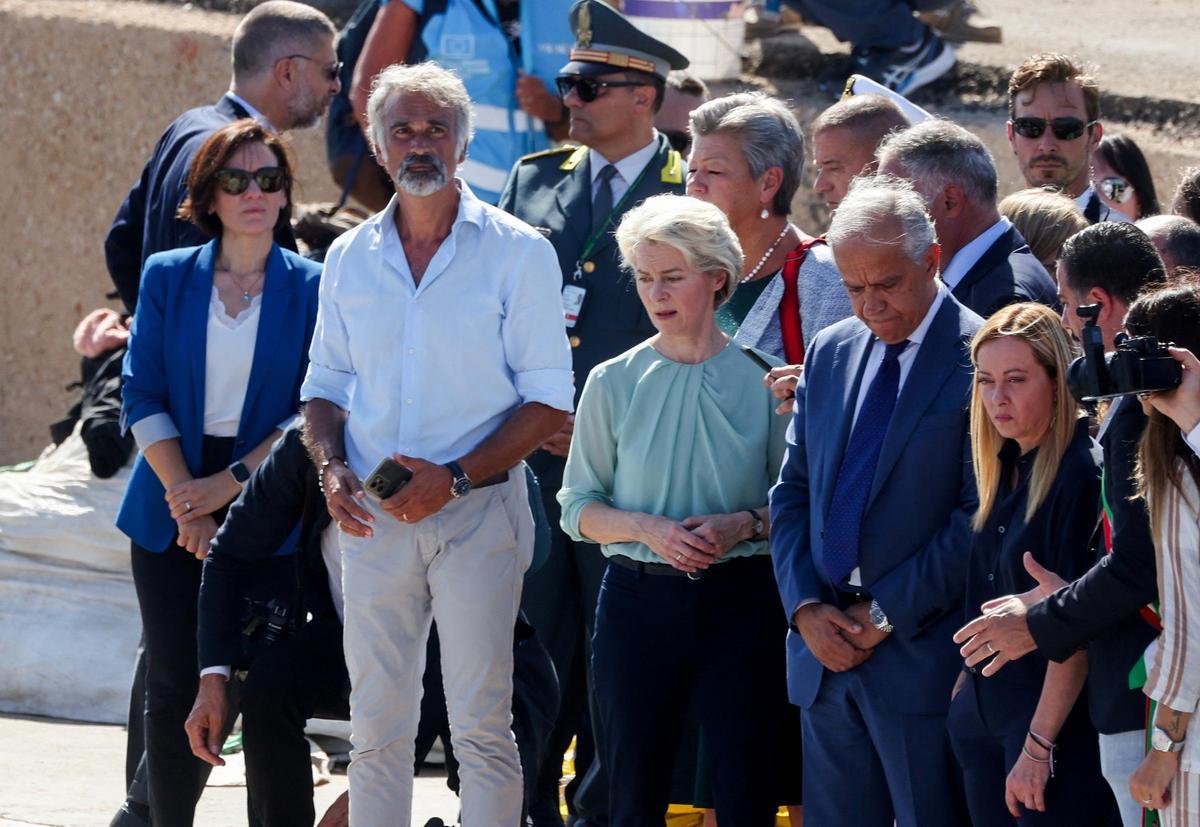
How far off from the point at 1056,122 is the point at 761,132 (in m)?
1.05

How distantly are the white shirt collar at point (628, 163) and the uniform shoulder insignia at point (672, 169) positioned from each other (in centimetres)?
5

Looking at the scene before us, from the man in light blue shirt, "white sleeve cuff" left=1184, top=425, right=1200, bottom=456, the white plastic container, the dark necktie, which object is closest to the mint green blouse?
the man in light blue shirt

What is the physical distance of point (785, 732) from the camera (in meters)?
4.23

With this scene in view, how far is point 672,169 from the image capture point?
5.33 metres

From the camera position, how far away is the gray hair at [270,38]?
18.6 feet

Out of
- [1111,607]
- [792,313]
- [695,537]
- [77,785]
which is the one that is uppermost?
[792,313]

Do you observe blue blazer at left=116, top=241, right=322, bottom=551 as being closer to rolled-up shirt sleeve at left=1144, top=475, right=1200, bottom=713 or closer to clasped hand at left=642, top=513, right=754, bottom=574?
clasped hand at left=642, top=513, right=754, bottom=574

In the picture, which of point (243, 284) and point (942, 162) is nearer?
point (942, 162)

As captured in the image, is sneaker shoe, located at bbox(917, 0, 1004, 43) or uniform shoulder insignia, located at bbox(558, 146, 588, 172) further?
sneaker shoe, located at bbox(917, 0, 1004, 43)

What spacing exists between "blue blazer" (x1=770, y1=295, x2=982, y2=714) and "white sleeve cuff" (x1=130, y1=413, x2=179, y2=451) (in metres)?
1.79

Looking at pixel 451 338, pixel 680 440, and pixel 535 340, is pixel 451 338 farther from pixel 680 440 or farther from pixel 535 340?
pixel 680 440

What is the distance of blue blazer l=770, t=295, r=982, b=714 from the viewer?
3689mm

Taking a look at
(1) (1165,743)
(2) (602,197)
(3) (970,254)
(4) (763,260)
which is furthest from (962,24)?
(1) (1165,743)

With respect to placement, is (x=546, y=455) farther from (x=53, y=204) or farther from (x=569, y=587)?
(x=53, y=204)
